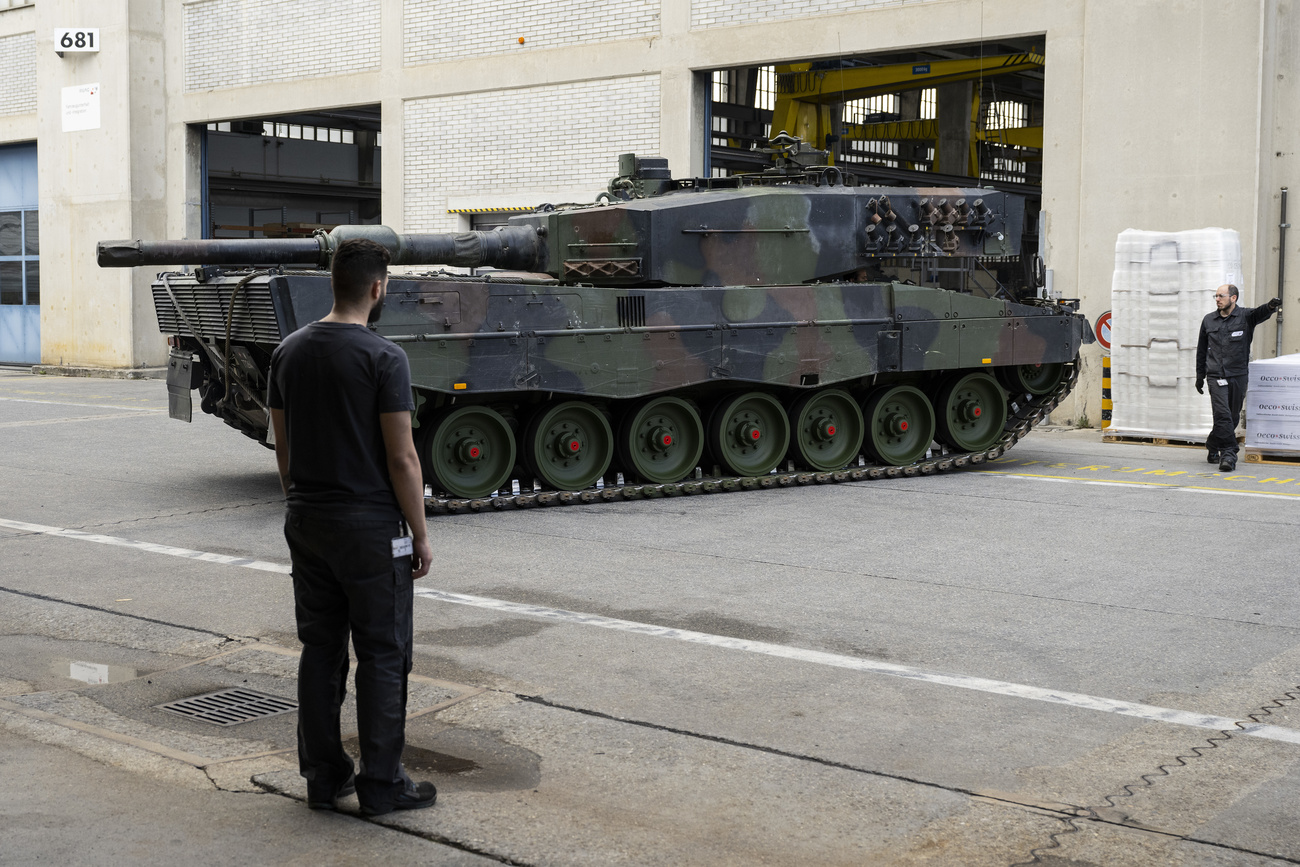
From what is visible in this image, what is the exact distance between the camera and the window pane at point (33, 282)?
29703mm

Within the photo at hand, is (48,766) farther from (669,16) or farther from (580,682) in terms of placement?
(669,16)

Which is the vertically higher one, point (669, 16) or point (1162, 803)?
point (669, 16)

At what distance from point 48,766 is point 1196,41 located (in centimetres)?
1555

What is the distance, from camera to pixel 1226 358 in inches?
547

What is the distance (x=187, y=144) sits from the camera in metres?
27.6

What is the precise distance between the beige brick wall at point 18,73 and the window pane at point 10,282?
10.4ft

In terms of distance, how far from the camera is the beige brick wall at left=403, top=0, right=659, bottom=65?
69.2ft

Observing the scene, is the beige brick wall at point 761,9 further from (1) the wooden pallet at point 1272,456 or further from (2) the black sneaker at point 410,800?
(2) the black sneaker at point 410,800

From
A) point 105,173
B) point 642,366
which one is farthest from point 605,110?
point 105,173

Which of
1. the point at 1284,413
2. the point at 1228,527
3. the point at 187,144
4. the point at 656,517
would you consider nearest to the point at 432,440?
the point at 656,517

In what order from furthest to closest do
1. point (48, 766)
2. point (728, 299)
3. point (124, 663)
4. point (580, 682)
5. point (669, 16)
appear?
point (669, 16) → point (728, 299) → point (124, 663) → point (580, 682) → point (48, 766)

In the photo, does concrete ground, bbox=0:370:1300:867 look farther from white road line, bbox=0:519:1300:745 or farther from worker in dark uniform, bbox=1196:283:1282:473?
worker in dark uniform, bbox=1196:283:1282:473

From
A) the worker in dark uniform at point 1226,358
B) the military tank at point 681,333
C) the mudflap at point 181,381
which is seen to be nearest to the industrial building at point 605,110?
the worker in dark uniform at point 1226,358

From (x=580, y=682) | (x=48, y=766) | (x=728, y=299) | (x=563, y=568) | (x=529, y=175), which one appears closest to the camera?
(x=48, y=766)
